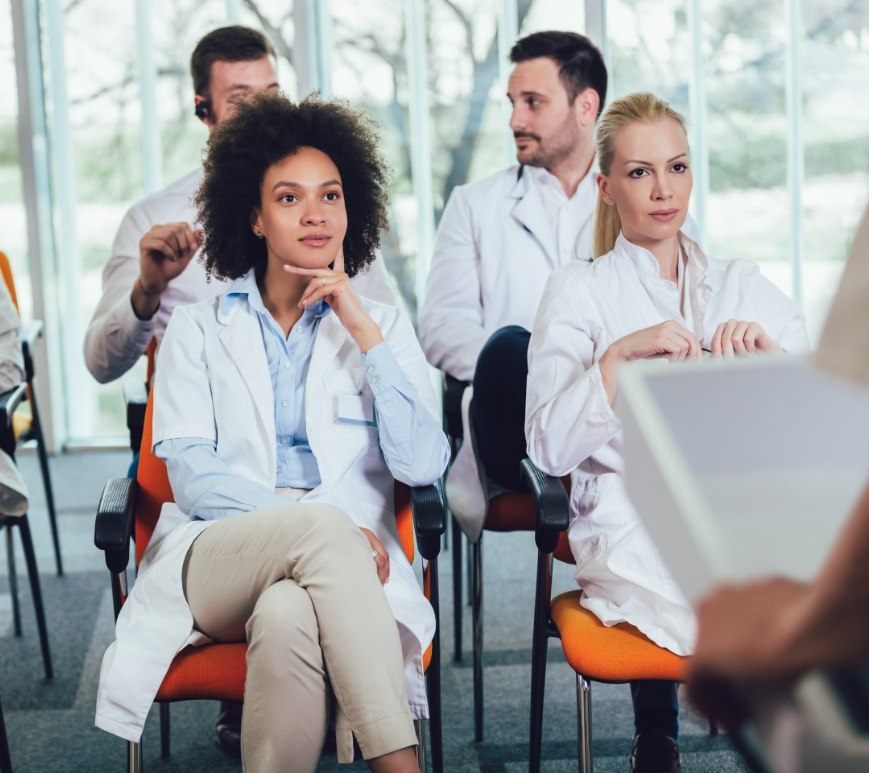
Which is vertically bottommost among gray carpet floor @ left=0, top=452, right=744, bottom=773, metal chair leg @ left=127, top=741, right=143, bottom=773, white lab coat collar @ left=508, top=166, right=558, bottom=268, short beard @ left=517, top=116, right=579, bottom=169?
gray carpet floor @ left=0, top=452, right=744, bottom=773

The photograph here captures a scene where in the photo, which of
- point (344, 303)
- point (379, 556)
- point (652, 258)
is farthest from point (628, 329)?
point (379, 556)

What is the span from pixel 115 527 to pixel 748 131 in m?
3.96

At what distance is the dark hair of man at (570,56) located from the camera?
3363mm

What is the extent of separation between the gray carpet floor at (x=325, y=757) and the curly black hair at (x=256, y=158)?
1.04 metres

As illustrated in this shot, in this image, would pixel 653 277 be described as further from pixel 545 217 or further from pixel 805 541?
pixel 805 541

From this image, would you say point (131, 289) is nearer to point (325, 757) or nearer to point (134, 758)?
point (325, 757)

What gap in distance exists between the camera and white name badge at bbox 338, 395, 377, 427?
217 cm

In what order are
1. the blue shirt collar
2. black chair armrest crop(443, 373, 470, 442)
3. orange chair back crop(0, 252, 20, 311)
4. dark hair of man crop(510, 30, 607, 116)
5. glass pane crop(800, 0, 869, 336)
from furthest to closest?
glass pane crop(800, 0, 869, 336) → dark hair of man crop(510, 30, 607, 116) → orange chair back crop(0, 252, 20, 311) → black chair armrest crop(443, 373, 470, 442) → the blue shirt collar

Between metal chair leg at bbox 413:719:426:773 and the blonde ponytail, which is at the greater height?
the blonde ponytail

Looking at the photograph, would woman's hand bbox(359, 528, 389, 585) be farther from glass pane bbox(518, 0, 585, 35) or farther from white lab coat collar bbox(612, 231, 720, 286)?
glass pane bbox(518, 0, 585, 35)

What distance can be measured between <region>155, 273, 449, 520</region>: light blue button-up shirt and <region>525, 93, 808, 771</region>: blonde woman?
0.20 m

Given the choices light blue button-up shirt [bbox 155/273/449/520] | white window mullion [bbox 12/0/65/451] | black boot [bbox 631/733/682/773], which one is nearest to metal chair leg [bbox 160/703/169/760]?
light blue button-up shirt [bbox 155/273/449/520]

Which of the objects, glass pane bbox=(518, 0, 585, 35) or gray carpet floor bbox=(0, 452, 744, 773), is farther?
glass pane bbox=(518, 0, 585, 35)

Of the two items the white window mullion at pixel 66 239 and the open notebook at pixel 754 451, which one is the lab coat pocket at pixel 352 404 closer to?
the open notebook at pixel 754 451
